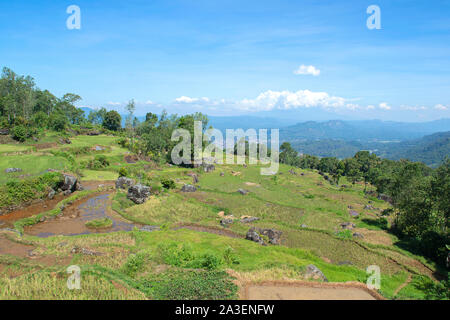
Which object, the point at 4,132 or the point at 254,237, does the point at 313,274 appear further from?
the point at 4,132

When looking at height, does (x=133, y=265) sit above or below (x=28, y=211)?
below

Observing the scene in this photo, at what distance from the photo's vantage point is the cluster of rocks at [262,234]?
24.4 m

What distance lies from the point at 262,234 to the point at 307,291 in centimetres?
1231

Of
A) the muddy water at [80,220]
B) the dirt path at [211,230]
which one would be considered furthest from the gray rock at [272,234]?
the muddy water at [80,220]

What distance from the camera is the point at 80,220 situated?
2672cm

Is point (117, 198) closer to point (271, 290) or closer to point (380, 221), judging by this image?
point (271, 290)

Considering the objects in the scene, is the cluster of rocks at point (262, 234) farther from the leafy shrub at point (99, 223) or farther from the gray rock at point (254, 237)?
the leafy shrub at point (99, 223)

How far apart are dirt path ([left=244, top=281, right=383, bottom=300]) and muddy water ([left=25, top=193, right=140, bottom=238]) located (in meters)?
17.1

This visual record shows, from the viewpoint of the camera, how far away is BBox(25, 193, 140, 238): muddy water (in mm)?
23875

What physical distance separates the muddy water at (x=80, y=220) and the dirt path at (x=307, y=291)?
17.1 meters

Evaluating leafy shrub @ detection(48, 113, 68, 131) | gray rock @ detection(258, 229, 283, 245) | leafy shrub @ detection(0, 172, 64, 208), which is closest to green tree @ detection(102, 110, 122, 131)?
leafy shrub @ detection(48, 113, 68, 131)

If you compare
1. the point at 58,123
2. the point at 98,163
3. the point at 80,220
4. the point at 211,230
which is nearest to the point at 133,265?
the point at 211,230

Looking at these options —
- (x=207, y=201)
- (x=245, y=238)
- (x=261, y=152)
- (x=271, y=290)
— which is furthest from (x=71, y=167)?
(x=261, y=152)
